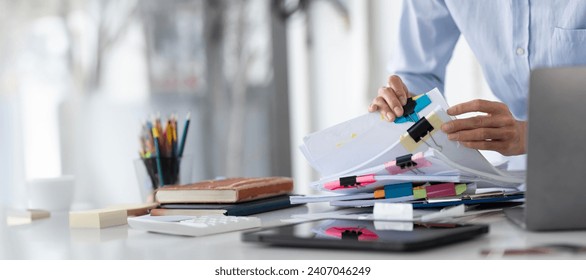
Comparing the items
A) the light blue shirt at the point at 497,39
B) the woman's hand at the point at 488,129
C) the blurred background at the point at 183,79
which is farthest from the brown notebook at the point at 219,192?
the blurred background at the point at 183,79

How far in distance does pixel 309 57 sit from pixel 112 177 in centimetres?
115

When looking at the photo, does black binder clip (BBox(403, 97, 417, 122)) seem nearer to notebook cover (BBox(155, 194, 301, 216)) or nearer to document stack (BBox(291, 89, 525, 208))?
document stack (BBox(291, 89, 525, 208))

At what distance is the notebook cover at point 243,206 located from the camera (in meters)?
1.20

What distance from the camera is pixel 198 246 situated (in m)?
0.92

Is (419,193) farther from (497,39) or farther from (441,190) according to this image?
(497,39)

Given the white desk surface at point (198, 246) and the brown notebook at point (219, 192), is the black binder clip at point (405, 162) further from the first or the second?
the brown notebook at point (219, 192)

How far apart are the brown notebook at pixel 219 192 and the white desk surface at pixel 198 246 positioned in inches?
2.9

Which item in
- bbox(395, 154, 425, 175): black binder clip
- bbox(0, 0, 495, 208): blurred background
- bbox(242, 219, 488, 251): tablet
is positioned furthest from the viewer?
bbox(0, 0, 495, 208): blurred background

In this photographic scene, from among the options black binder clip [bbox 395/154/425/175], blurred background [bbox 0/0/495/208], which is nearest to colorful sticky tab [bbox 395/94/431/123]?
black binder clip [bbox 395/154/425/175]

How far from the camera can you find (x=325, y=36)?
12.3ft

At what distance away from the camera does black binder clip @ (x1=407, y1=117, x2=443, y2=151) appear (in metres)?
1.16

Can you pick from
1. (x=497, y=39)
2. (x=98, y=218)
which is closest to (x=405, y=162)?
(x=98, y=218)

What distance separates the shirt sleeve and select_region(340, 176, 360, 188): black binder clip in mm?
804
